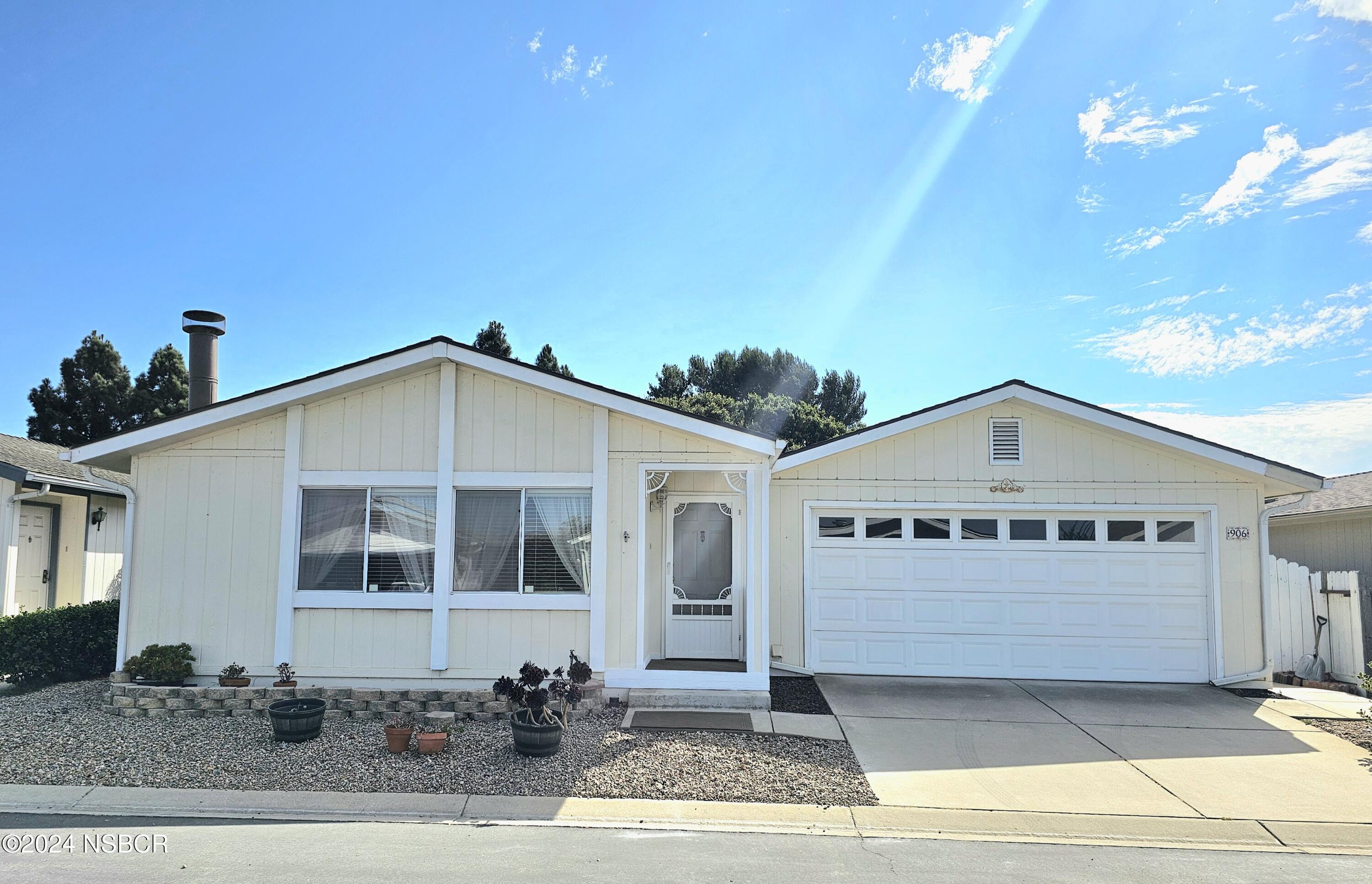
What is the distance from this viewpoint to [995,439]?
1033 centimetres

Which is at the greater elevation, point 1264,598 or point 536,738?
point 1264,598

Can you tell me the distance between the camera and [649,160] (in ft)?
36.9

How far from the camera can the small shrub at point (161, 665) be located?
802 cm

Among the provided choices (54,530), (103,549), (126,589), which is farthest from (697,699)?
(103,549)

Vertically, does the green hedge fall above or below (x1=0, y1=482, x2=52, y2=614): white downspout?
below

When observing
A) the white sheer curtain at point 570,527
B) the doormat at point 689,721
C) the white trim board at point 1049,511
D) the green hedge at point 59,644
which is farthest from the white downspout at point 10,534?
the white trim board at point 1049,511

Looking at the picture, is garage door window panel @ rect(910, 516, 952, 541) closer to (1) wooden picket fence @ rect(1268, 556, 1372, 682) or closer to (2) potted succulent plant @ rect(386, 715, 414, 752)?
(1) wooden picket fence @ rect(1268, 556, 1372, 682)

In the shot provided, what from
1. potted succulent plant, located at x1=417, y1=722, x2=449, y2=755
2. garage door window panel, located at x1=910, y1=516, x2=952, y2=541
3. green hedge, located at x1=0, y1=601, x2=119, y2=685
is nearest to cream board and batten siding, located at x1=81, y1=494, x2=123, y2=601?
green hedge, located at x1=0, y1=601, x2=119, y2=685

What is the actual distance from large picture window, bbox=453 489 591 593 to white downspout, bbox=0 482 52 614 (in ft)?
22.5

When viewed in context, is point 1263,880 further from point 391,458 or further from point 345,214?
point 345,214

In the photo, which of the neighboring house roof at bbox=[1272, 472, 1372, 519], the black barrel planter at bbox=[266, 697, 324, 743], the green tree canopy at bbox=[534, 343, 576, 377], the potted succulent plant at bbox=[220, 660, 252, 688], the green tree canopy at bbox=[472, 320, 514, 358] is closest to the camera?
the black barrel planter at bbox=[266, 697, 324, 743]

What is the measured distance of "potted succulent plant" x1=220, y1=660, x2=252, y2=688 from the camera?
8.01 m

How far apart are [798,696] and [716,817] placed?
12.0 ft

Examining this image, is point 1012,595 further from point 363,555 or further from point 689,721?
point 363,555
